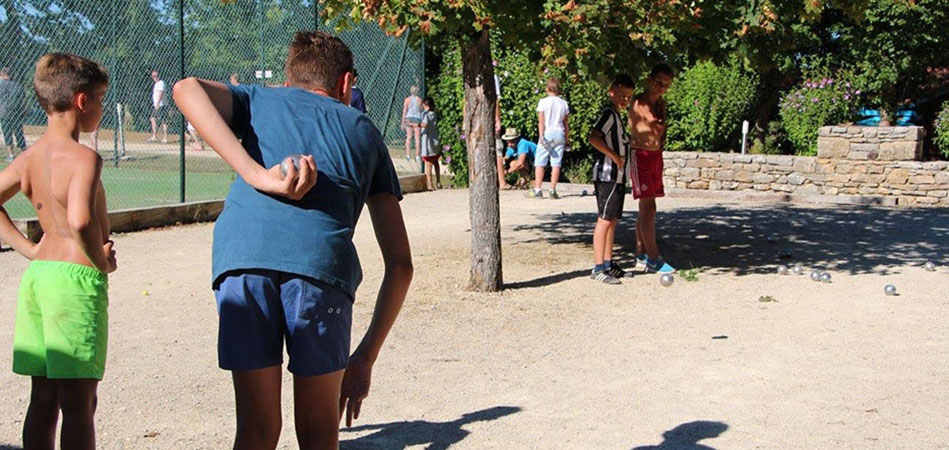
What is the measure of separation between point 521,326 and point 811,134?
11780 mm

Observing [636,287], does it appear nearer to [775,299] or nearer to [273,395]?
[775,299]

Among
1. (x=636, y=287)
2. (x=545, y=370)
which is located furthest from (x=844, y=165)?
(x=545, y=370)

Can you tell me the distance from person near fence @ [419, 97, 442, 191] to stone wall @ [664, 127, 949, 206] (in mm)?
3559

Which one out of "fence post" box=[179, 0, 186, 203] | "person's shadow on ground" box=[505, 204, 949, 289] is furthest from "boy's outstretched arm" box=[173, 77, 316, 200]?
"fence post" box=[179, 0, 186, 203]

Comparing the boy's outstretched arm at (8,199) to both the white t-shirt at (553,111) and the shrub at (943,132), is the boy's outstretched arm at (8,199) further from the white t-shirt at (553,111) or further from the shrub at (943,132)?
the shrub at (943,132)

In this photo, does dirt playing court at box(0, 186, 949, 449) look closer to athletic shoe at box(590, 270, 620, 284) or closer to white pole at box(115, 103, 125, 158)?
athletic shoe at box(590, 270, 620, 284)

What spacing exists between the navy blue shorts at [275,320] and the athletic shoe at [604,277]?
5672 mm

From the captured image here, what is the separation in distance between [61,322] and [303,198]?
1.27m

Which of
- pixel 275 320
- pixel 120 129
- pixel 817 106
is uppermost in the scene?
pixel 817 106

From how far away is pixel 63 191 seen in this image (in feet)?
11.6

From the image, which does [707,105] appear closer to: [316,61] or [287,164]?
[316,61]

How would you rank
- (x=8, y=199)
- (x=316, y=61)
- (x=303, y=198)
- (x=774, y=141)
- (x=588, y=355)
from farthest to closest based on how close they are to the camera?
1. (x=774, y=141)
2. (x=588, y=355)
3. (x=8, y=199)
4. (x=316, y=61)
5. (x=303, y=198)

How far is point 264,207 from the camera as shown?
9.17 ft

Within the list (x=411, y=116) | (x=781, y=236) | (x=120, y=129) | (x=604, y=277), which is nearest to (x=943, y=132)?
(x=781, y=236)
